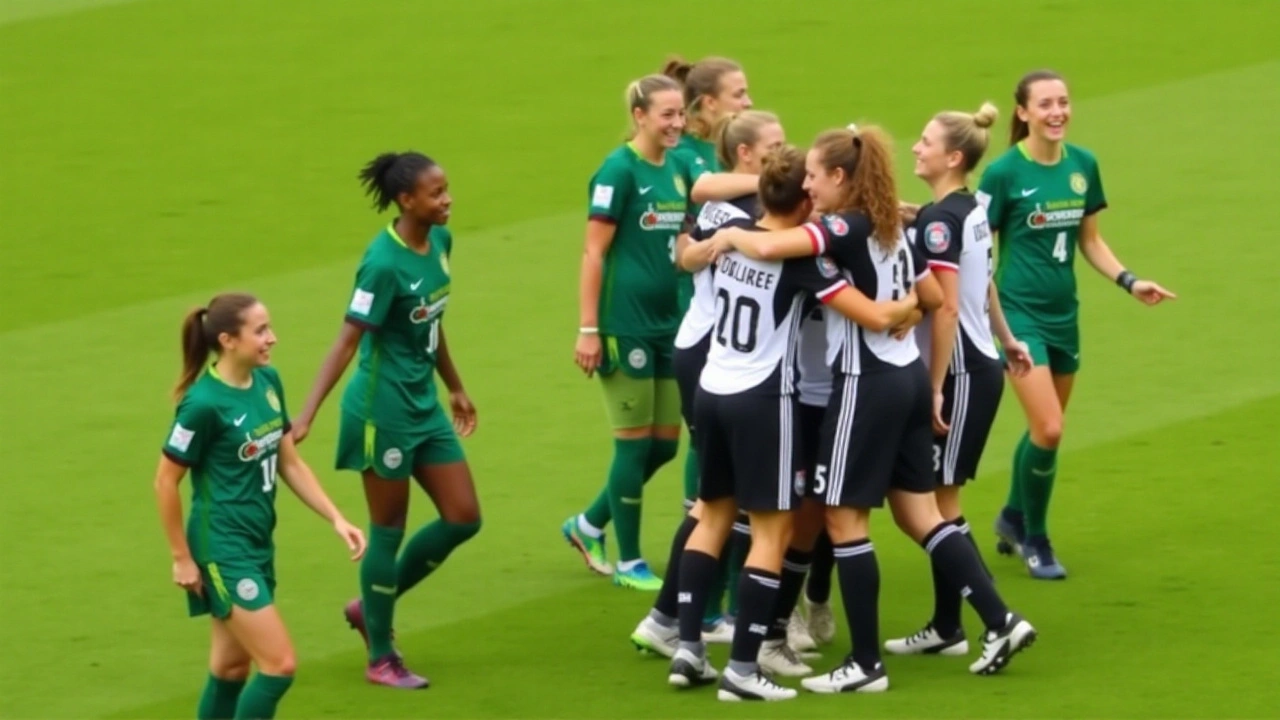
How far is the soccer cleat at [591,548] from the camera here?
971 cm

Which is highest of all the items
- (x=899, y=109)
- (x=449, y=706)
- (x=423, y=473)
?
(x=899, y=109)

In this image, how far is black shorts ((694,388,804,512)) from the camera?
7.84 meters

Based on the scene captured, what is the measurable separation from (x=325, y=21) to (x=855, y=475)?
12.5 metres

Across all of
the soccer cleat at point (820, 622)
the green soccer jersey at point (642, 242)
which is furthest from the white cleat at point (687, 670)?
the green soccer jersey at point (642, 242)

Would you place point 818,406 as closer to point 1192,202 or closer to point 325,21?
point 1192,202

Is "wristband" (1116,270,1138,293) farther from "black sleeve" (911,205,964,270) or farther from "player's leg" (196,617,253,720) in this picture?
"player's leg" (196,617,253,720)

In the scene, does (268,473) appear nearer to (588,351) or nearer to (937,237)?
(588,351)

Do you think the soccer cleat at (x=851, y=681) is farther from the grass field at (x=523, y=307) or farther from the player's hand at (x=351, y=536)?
the player's hand at (x=351, y=536)

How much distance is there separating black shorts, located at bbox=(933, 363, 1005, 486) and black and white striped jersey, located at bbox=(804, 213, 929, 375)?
2.17 feet

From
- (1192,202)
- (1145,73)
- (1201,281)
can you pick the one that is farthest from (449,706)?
(1145,73)

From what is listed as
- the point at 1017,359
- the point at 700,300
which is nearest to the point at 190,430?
the point at 700,300

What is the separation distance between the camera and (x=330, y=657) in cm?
873

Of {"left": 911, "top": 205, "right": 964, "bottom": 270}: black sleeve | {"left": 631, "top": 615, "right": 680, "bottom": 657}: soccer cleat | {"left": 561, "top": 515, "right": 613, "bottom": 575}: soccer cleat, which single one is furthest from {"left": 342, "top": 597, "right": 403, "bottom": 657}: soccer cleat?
{"left": 911, "top": 205, "right": 964, "bottom": 270}: black sleeve

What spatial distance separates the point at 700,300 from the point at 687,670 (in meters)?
1.35
